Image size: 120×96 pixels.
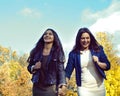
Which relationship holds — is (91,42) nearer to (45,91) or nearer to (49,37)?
(49,37)

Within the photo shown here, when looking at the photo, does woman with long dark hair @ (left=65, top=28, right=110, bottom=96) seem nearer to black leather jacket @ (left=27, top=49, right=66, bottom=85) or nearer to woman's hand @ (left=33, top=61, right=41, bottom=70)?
black leather jacket @ (left=27, top=49, right=66, bottom=85)

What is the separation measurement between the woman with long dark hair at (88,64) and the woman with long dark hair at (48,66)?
0.24 metres

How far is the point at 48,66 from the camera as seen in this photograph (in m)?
7.13

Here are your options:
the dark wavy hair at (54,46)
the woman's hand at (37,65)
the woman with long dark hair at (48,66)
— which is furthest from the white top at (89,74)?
the woman's hand at (37,65)

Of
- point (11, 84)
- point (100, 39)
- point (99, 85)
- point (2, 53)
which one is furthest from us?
point (2, 53)

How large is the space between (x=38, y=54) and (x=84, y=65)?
89 centimetres

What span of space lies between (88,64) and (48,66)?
71cm

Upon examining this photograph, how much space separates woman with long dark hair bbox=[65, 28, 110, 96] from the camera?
7.00m

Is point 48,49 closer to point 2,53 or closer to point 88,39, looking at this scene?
point 88,39

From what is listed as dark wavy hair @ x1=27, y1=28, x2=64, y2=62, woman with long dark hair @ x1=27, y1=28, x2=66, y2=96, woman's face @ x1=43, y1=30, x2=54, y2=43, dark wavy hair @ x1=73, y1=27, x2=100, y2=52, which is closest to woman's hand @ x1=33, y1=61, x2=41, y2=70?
woman with long dark hair @ x1=27, y1=28, x2=66, y2=96

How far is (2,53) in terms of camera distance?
50.0 metres

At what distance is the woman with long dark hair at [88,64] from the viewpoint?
6996mm

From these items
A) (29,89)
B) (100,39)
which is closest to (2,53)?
(29,89)

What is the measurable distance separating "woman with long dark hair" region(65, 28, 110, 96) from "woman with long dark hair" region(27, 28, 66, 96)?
0.24 m
